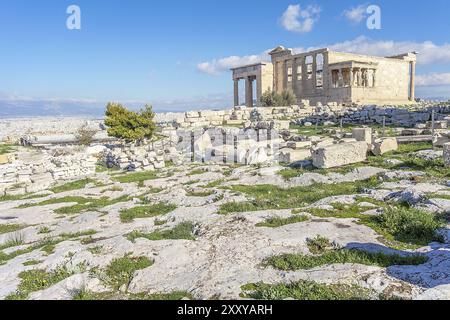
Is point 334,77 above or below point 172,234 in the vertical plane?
above

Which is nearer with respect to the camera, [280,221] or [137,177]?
[280,221]

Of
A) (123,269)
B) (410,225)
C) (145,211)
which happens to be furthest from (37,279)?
(410,225)

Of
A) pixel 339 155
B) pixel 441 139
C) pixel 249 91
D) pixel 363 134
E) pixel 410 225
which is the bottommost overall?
pixel 410 225

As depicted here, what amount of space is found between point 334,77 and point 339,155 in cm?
4248

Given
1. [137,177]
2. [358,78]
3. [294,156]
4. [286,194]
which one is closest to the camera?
[286,194]

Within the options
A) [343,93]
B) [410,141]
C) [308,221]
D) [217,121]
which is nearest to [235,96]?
[343,93]

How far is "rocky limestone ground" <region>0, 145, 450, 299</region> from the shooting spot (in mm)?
5398

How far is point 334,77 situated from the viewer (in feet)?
177

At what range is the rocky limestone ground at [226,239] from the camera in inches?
213

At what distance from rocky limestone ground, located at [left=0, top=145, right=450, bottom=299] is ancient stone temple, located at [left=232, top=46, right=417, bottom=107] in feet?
130

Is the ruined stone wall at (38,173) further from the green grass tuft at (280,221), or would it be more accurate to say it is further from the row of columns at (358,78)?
the row of columns at (358,78)

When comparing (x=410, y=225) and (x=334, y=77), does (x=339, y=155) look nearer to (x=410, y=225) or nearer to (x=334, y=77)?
(x=410, y=225)

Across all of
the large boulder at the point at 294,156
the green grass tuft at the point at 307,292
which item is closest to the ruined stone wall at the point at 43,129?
the large boulder at the point at 294,156
